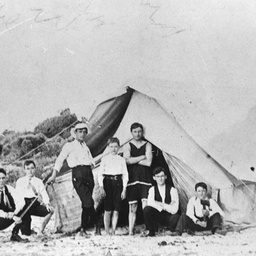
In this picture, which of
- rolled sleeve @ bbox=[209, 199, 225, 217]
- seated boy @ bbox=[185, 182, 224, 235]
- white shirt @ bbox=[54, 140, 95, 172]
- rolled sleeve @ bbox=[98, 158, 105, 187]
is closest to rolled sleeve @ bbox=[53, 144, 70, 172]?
white shirt @ bbox=[54, 140, 95, 172]

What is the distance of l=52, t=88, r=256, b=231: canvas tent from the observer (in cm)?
385

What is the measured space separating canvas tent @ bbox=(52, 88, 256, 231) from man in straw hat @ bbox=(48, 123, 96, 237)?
0.05 metres

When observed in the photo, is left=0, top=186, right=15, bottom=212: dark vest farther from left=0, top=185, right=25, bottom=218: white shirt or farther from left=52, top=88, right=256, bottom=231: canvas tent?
left=52, top=88, right=256, bottom=231: canvas tent

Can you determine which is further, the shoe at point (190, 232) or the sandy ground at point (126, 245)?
the shoe at point (190, 232)

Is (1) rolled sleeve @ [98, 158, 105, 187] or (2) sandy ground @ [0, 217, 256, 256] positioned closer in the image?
(2) sandy ground @ [0, 217, 256, 256]

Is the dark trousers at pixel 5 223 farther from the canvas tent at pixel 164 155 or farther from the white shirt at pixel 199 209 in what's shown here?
the white shirt at pixel 199 209

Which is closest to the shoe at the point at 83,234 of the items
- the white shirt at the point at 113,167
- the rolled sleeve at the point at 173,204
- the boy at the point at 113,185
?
the boy at the point at 113,185

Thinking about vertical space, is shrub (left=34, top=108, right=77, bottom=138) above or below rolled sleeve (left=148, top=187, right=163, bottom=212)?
above

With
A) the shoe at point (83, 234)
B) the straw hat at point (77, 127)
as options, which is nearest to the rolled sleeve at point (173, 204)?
the shoe at point (83, 234)

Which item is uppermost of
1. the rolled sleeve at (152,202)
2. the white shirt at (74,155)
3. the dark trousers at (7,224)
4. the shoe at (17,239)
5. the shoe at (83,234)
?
the white shirt at (74,155)

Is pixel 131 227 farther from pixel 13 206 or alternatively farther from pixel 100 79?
pixel 100 79

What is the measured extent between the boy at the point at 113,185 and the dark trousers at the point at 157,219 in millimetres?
246

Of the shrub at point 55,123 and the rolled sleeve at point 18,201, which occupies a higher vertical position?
the shrub at point 55,123

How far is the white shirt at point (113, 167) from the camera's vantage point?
3.84 m
